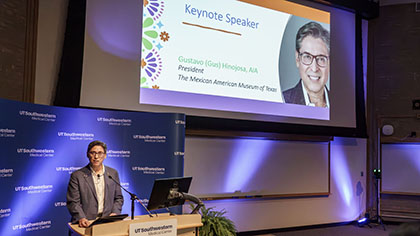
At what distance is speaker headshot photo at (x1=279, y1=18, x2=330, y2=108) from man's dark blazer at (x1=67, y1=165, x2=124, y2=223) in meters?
3.39

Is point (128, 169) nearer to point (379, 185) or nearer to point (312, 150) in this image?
point (312, 150)

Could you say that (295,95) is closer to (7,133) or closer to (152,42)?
(152,42)

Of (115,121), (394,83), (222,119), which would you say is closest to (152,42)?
(115,121)

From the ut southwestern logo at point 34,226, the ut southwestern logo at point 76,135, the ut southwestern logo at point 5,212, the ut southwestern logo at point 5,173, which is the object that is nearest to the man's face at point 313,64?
the ut southwestern logo at point 76,135

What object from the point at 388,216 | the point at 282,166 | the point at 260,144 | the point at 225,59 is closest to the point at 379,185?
the point at 388,216

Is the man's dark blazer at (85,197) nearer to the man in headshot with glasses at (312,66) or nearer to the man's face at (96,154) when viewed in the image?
the man's face at (96,154)

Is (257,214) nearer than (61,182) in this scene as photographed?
No

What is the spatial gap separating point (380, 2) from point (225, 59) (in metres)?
A: 3.88

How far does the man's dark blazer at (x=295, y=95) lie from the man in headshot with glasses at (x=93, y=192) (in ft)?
10.9

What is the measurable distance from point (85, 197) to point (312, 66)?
4.28 meters

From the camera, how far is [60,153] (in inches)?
152

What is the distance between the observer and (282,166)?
244 inches

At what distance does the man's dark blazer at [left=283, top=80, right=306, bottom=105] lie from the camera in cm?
600

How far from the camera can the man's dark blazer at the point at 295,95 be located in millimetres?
6004
